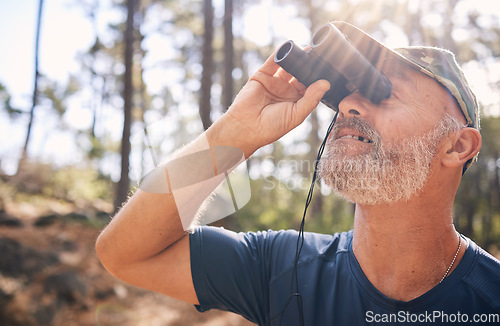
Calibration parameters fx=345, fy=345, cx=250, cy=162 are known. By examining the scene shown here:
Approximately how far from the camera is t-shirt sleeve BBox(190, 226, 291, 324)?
1507 millimetres

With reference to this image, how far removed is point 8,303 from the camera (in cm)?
448

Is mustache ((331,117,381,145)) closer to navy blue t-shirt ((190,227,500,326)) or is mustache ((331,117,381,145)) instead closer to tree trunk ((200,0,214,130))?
navy blue t-shirt ((190,227,500,326))

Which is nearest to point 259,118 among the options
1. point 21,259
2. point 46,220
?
point 21,259

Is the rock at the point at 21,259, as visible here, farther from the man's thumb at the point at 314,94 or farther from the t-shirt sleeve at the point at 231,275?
the man's thumb at the point at 314,94

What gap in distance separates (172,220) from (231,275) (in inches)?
13.9

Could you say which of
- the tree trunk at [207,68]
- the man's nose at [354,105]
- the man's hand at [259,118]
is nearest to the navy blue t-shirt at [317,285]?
the man's hand at [259,118]

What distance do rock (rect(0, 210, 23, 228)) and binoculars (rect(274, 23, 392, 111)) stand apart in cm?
834

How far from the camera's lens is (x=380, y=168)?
140 centimetres

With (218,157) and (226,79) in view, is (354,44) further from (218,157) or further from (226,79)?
(226,79)

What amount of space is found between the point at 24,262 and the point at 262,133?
5.83 m

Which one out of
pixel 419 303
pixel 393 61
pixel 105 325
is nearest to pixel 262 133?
pixel 393 61

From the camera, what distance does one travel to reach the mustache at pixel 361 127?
1439 millimetres

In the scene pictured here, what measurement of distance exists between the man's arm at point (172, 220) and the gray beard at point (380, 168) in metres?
0.25

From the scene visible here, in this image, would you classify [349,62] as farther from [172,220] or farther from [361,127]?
[172,220]
